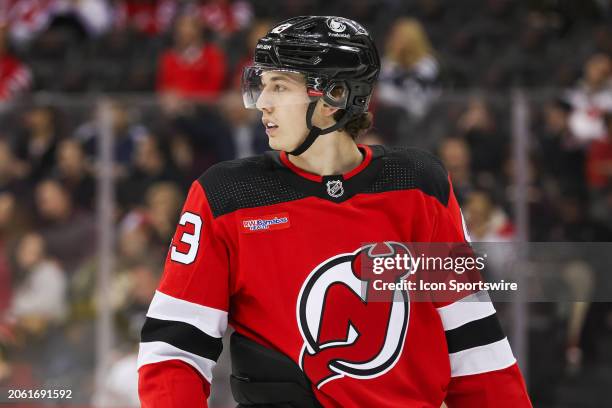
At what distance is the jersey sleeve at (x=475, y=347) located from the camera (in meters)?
2.24

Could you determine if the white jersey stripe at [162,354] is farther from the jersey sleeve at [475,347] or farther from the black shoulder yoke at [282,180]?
the jersey sleeve at [475,347]

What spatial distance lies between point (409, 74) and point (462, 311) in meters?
3.35

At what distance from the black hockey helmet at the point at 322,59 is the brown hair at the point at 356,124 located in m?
0.02

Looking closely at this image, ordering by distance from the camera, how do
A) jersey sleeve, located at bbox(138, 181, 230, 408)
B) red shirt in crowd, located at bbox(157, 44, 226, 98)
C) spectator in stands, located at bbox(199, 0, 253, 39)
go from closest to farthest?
jersey sleeve, located at bbox(138, 181, 230, 408), red shirt in crowd, located at bbox(157, 44, 226, 98), spectator in stands, located at bbox(199, 0, 253, 39)

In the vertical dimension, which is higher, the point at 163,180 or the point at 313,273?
the point at 313,273

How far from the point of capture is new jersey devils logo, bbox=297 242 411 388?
7.00 feet

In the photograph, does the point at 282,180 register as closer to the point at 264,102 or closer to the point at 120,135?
the point at 264,102

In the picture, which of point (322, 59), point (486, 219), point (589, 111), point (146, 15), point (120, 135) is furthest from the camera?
point (146, 15)

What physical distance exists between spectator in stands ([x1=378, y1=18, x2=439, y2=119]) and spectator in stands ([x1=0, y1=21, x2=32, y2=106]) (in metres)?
2.19

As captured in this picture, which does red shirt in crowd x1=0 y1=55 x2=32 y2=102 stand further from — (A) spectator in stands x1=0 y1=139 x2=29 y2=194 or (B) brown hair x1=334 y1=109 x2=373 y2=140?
(B) brown hair x1=334 y1=109 x2=373 y2=140

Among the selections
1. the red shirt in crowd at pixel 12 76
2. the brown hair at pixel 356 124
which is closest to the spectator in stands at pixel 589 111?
the brown hair at pixel 356 124

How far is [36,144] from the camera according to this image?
16.0ft

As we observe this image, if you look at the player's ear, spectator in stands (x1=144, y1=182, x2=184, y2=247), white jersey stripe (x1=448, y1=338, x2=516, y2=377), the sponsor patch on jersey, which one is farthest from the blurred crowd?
the sponsor patch on jersey

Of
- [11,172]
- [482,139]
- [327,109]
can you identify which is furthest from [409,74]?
[327,109]
